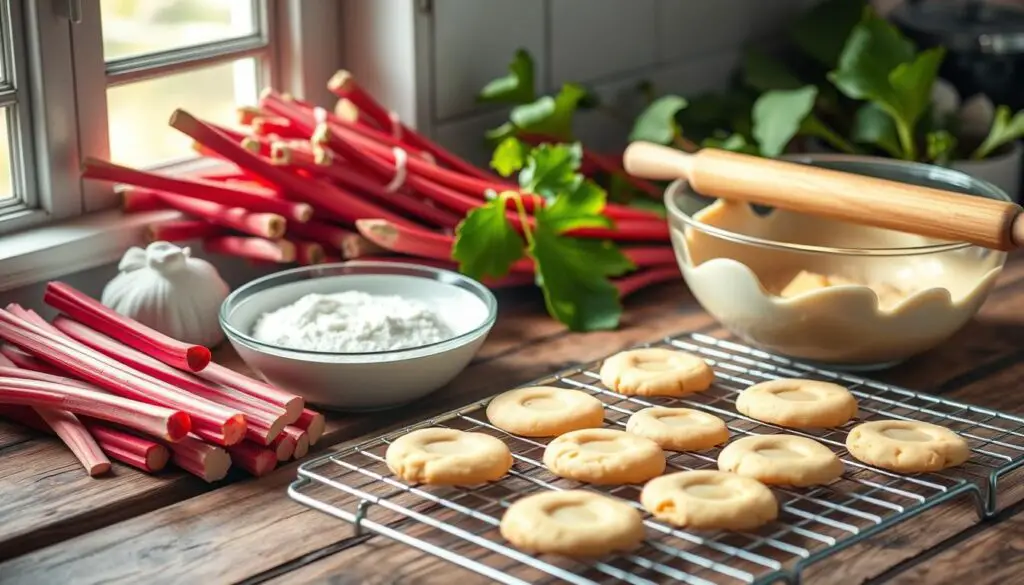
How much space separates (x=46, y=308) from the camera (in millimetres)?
1608

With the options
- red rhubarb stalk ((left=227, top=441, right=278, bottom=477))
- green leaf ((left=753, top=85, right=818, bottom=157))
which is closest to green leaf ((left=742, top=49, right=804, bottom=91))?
green leaf ((left=753, top=85, right=818, bottom=157))

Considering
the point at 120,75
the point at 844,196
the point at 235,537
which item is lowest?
the point at 235,537

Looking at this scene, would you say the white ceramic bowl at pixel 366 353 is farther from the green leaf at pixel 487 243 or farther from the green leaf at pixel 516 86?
the green leaf at pixel 516 86

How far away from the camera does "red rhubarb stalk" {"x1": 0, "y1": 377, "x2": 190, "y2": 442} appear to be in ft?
4.25

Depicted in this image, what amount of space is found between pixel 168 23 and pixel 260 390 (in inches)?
22.9

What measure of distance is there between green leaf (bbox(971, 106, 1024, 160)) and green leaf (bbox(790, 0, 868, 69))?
0.26 meters

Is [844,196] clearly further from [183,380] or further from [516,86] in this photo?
[183,380]

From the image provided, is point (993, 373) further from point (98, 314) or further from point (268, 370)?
point (98, 314)

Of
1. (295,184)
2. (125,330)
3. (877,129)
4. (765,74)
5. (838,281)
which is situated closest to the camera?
(125,330)

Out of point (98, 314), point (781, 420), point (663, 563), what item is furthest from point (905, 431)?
point (98, 314)

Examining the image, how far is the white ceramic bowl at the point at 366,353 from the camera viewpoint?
4.61 feet

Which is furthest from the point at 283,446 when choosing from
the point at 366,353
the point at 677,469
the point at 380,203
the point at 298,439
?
the point at 380,203

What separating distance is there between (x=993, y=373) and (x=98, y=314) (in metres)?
0.95

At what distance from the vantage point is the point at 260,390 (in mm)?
1365
